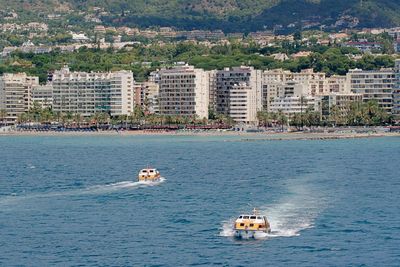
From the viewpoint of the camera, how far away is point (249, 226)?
188 ft

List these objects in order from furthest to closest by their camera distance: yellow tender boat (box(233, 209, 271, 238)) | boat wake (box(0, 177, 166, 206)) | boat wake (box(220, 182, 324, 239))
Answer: boat wake (box(0, 177, 166, 206)) → boat wake (box(220, 182, 324, 239)) → yellow tender boat (box(233, 209, 271, 238))

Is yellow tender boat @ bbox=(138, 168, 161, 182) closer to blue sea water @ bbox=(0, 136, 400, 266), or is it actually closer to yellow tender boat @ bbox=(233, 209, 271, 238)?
blue sea water @ bbox=(0, 136, 400, 266)

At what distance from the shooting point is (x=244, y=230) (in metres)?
57.6

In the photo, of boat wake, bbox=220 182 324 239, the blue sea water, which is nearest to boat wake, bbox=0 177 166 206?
the blue sea water

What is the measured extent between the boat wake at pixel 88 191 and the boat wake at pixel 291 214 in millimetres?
10654

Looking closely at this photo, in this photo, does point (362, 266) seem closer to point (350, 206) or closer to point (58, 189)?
point (350, 206)

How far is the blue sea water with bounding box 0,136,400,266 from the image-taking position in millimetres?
53969

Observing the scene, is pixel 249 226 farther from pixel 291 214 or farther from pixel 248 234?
pixel 291 214

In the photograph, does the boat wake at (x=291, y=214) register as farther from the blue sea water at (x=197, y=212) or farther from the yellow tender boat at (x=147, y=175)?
the yellow tender boat at (x=147, y=175)

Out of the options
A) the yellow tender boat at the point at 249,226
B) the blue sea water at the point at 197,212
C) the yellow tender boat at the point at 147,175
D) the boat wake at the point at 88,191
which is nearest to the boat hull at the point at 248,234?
the yellow tender boat at the point at 249,226

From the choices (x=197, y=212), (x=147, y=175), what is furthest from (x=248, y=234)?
(x=147, y=175)

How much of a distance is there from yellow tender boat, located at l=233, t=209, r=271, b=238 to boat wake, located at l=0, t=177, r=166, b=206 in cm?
1719

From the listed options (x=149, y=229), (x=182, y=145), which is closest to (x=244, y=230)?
(x=149, y=229)

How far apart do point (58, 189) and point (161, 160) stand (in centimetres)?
3584
